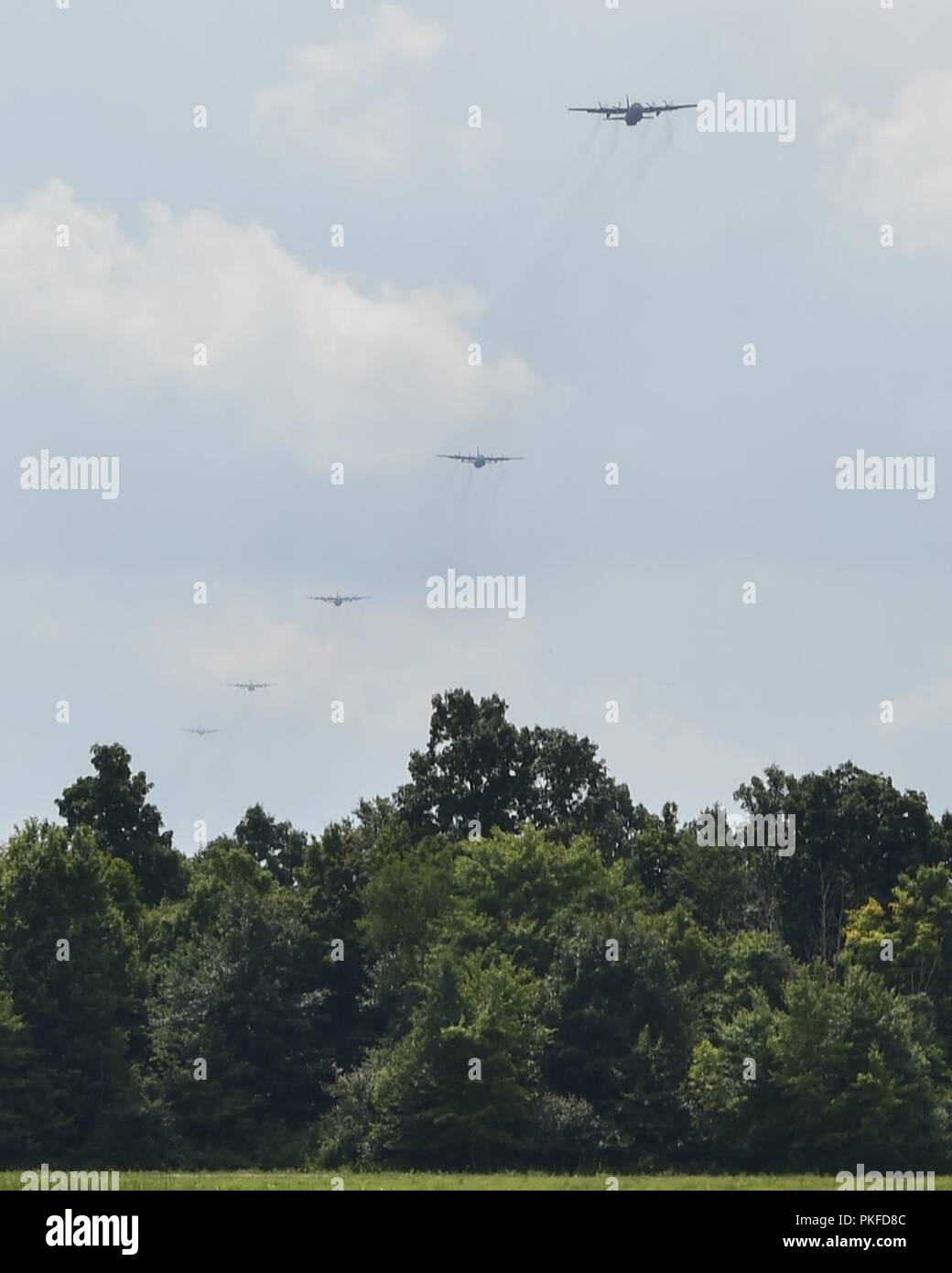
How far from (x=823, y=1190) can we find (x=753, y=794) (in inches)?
3610

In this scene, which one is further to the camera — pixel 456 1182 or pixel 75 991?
pixel 75 991

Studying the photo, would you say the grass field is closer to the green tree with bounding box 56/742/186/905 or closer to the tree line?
the tree line

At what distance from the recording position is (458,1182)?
288 ft

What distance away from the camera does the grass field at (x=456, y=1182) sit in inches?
3067

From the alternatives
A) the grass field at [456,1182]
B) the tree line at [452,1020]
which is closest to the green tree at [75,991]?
the tree line at [452,1020]

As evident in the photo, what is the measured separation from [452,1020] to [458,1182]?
23.1m

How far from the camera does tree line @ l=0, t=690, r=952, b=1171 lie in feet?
356

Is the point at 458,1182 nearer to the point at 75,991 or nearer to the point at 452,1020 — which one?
the point at 452,1020

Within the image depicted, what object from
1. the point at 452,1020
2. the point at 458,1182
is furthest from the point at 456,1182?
the point at 452,1020

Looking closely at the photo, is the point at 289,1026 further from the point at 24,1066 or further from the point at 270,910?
the point at 24,1066

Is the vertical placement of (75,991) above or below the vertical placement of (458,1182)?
above

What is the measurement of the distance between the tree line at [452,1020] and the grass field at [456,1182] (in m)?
10.3
